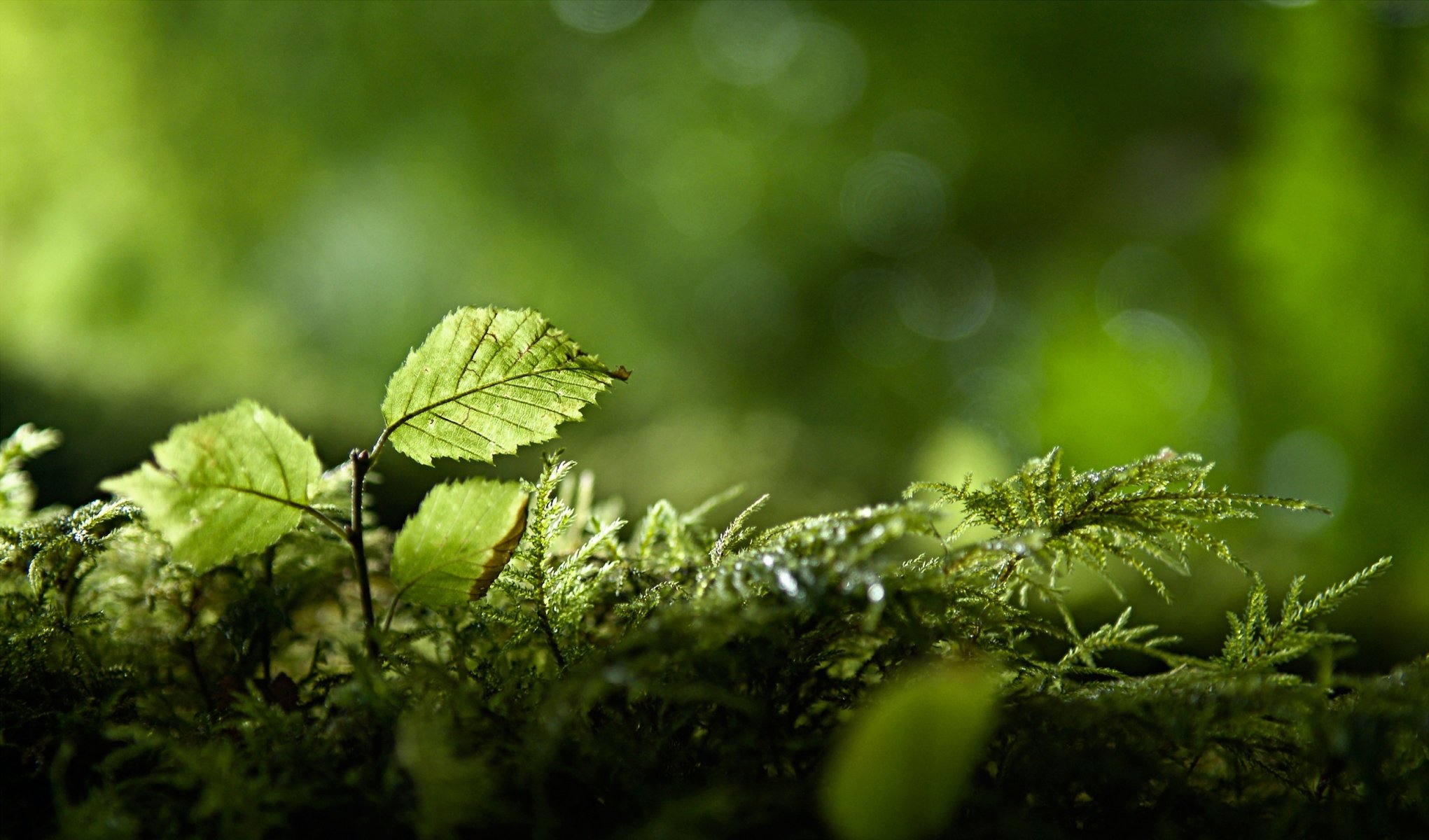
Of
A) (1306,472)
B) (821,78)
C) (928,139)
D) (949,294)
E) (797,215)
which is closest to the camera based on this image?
(1306,472)

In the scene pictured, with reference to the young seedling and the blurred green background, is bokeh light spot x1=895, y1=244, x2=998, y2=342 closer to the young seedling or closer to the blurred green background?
the blurred green background

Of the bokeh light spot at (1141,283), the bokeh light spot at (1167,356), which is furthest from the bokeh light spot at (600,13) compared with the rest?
the bokeh light spot at (1167,356)

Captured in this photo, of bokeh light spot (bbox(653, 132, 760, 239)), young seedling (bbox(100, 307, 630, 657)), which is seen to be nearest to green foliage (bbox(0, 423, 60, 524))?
young seedling (bbox(100, 307, 630, 657))

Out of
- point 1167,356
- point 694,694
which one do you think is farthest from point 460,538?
point 1167,356

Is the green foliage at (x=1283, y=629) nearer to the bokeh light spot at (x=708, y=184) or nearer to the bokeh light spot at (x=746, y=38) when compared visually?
the bokeh light spot at (x=708, y=184)

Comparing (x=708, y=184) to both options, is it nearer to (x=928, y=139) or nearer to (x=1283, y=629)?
(x=928, y=139)

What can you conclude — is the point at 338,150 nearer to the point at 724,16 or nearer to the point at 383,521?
the point at 724,16
